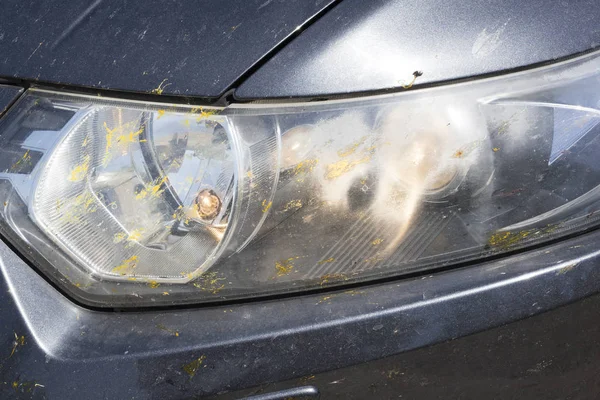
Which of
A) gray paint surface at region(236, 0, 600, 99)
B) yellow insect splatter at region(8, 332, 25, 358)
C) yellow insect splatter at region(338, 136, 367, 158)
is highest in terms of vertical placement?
gray paint surface at region(236, 0, 600, 99)

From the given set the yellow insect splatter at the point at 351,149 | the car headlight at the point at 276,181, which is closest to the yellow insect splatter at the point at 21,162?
the car headlight at the point at 276,181

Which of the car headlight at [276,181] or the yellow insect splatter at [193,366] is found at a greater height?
the car headlight at [276,181]

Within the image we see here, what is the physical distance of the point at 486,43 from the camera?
54.5 inches

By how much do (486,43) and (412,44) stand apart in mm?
143

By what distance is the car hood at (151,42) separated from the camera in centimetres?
138

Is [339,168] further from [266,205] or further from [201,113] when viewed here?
[201,113]

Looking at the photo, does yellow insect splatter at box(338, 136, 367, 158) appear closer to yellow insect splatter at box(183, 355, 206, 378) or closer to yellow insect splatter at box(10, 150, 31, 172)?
yellow insect splatter at box(183, 355, 206, 378)

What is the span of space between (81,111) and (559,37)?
3.05ft

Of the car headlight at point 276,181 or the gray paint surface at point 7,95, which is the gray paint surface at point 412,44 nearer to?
the car headlight at point 276,181

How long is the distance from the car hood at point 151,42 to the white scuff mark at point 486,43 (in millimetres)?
306

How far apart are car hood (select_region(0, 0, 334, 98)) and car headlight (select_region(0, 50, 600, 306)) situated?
2.0 inches

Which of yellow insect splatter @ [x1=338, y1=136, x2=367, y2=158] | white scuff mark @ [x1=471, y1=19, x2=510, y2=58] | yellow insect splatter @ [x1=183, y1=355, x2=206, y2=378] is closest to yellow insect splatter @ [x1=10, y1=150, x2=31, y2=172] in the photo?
yellow insect splatter @ [x1=183, y1=355, x2=206, y2=378]

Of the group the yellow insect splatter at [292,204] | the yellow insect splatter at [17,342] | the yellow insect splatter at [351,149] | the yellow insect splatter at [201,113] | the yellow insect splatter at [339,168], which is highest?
the yellow insect splatter at [351,149]

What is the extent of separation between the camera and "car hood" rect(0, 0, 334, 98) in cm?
138
